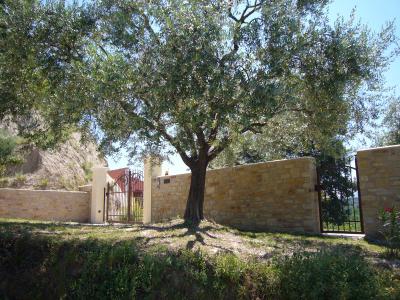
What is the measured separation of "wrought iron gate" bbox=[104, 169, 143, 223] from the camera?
59.0 ft

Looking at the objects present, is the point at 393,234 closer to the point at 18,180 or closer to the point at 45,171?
the point at 18,180

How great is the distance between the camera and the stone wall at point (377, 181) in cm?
938

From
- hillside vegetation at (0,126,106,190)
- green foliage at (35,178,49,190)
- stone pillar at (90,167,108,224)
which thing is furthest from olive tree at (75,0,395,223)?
green foliage at (35,178,49,190)

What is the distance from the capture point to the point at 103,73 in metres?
7.62

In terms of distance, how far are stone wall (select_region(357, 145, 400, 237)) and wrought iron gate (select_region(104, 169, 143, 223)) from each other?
1036 centimetres

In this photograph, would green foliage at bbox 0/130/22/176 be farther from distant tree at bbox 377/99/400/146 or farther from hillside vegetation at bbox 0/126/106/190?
distant tree at bbox 377/99/400/146

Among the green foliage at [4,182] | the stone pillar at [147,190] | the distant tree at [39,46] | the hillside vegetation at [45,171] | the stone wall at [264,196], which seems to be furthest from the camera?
the hillside vegetation at [45,171]

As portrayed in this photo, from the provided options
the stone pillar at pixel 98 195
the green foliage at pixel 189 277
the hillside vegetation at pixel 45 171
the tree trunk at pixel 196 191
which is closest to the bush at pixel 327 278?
the green foliage at pixel 189 277

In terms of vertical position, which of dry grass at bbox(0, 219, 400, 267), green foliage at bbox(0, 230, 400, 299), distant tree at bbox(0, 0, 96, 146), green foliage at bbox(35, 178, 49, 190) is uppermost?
distant tree at bbox(0, 0, 96, 146)

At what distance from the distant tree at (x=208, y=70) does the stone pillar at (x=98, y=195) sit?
31.6 feet

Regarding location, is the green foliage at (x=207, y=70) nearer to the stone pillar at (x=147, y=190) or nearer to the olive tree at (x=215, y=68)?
the olive tree at (x=215, y=68)

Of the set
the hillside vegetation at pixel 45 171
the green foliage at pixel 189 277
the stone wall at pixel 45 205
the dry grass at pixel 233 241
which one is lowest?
the green foliage at pixel 189 277

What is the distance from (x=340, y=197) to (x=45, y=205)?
13.4m

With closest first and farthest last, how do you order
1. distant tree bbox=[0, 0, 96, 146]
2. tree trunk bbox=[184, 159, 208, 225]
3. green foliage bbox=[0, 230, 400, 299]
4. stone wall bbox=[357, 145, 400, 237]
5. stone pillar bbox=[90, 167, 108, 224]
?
green foliage bbox=[0, 230, 400, 299] → distant tree bbox=[0, 0, 96, 146] → stone wall bbox=[357, 145, 400, 237] → tree trunk bbox=[184, 159, 208, 225] → stone pillar bbox=[90, 167, 108, 224]
